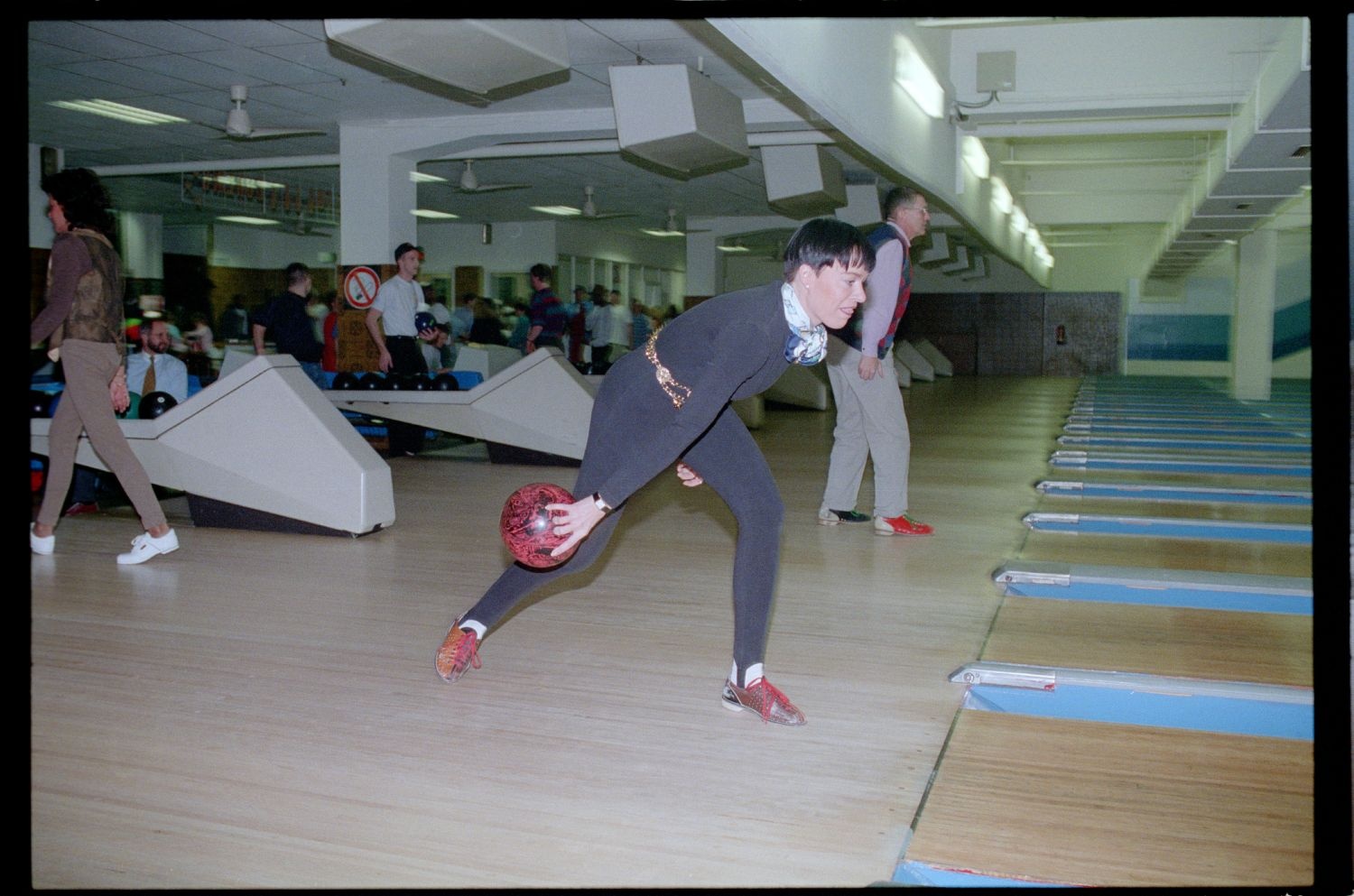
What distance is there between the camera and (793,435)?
10234 mm

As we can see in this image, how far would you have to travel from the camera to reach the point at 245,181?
14477 millimetres

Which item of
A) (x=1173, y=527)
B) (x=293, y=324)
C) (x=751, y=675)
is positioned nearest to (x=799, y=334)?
(x=751, y=675)

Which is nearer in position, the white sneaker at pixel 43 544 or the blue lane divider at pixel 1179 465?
the white sneaker at pixel 43 544

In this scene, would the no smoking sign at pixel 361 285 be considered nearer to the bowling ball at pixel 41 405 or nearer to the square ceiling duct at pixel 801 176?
the square ceiling duct at pixel 801 176

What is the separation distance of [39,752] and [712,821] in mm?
1441

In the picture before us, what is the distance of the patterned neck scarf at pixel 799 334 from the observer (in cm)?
242

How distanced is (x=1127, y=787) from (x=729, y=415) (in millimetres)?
1173

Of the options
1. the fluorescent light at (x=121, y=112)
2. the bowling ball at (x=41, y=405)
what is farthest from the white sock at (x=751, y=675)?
the fluorescent light at (x=121, y=112)

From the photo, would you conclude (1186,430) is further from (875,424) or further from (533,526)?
(533,526)

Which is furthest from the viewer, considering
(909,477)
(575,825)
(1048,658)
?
(909,477)

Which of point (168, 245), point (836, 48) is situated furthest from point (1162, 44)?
point (168, 245)

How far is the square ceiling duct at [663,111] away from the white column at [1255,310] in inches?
465

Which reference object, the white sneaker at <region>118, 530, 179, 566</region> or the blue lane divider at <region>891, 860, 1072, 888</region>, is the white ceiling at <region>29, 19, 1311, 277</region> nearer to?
the white sneaker at <region>118, 530, 179, 566</region>

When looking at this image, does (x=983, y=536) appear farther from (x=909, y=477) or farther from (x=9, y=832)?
(x=9, y=832)
